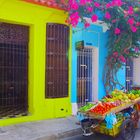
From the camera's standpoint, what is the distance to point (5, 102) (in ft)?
27.0

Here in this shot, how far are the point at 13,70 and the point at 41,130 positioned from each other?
7.30 feet

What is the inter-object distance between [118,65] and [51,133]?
4.30m

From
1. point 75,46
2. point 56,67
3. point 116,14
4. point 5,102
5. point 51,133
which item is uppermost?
point 116,14

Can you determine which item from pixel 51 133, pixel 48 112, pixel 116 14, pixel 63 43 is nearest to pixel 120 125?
pixel 51 133

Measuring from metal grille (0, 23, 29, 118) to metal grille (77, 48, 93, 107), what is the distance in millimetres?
2003

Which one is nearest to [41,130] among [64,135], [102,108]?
[64,135]

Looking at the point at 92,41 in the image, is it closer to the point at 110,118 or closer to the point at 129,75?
the point at 129,75

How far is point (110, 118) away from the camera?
20.0 ft

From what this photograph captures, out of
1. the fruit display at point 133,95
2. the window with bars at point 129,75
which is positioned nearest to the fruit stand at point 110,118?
the fruit display at point 133,95

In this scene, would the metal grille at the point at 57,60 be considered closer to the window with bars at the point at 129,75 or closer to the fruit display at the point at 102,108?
the fruit display at the point at 102,108

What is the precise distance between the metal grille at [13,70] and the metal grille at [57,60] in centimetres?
70

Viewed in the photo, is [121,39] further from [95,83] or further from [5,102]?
[5,102]

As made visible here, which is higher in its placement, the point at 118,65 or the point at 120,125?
the point at 118,65

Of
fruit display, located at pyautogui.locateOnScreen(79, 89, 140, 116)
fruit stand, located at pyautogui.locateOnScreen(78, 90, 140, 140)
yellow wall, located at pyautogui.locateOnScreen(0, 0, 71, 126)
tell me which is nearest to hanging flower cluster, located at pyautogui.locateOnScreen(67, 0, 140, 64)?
yellow wall, located at pyautogui.locateOnScreen(0, 0, 71, 126)
